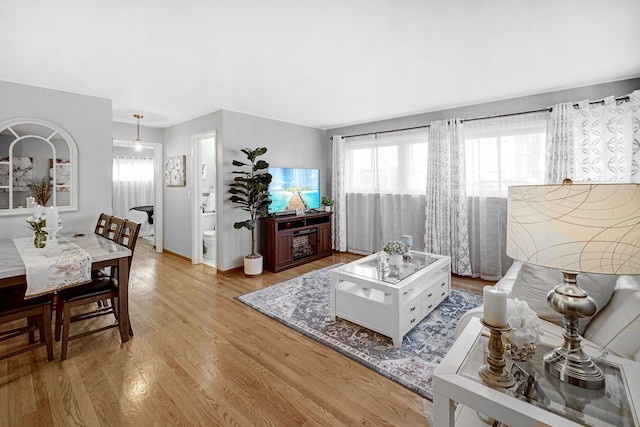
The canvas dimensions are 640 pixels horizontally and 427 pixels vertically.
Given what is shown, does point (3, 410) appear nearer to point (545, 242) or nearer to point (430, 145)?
Answer: point (545, 242)

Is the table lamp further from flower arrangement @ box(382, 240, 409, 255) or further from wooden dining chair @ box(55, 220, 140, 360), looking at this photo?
wooden dining chair @ box(55, 220, 140, 360)

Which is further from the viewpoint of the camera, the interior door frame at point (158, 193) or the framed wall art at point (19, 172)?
the interior door frame at point (158, 193)

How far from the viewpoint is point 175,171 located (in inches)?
201

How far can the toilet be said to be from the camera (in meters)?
5.07

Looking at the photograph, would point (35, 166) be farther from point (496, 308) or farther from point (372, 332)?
point (496, 308)

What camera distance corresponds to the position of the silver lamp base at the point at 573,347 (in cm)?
105

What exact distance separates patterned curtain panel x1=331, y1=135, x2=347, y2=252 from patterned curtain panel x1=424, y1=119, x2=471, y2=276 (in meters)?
1.64

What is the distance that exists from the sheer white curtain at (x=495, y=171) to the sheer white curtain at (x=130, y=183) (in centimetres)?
777

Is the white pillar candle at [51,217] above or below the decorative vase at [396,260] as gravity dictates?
above

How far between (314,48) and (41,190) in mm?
3373

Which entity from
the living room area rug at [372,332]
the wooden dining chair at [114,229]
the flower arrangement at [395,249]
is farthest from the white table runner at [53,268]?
the flower arrangement at [395,249]

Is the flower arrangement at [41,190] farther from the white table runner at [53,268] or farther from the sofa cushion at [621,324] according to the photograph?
the sofa cushion at [621,324]

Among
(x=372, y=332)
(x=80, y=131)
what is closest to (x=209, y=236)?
(x=80, y=131)

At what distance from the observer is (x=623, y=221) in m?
0.88
